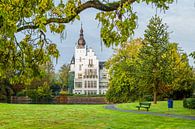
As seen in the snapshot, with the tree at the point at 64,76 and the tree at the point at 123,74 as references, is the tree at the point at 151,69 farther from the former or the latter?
the tree at the point at 64,76

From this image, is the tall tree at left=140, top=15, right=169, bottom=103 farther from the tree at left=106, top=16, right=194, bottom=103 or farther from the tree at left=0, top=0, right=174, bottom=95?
the tree at left=0, top=0, right=174, bottom=95

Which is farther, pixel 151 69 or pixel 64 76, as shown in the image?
pixel 64 76

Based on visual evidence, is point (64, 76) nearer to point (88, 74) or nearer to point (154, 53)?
point (88, 74)

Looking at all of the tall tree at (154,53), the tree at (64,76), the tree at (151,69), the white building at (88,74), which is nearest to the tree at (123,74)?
the tree at (151,69)

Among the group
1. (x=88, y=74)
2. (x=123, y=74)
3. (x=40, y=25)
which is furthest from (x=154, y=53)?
(x=88, y=74)

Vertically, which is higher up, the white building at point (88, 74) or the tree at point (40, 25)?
the white building at point (88, 74)

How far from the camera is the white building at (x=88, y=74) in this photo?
108688 millimetres

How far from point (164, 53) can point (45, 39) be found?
38.2 metres

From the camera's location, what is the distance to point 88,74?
110 meters

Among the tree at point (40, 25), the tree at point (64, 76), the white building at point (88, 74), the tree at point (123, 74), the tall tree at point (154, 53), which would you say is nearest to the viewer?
the tree at point (40, 25)

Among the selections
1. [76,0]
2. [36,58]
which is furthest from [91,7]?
[36,58]

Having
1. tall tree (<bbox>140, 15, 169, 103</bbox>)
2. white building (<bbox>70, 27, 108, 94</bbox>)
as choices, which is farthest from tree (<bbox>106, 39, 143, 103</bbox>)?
white building (<bbox>70, 27, 108, 94</bbox>)

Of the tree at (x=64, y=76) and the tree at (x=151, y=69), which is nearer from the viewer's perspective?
the tree at (x=151, y=69)

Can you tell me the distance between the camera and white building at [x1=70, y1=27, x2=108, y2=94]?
109 metres
